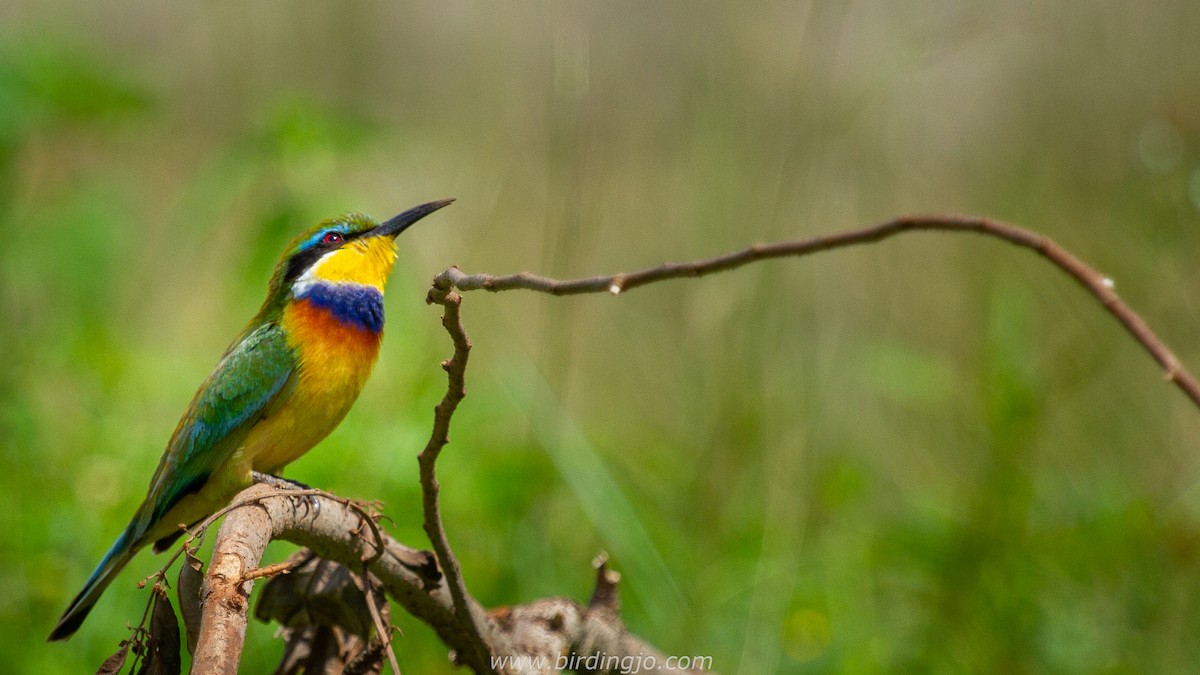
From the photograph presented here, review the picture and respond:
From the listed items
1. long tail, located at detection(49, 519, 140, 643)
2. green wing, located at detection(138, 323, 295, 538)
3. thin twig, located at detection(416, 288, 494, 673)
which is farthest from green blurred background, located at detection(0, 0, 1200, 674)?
thin twig, located at detection(416, 288, 494, 673)

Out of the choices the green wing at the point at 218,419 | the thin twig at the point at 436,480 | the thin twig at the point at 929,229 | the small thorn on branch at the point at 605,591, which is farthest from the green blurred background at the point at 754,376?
the thin twig at the point at 929,229

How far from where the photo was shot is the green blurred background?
279 cm

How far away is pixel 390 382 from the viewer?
342 centimetres

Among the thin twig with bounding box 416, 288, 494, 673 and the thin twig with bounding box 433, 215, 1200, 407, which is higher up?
the thin twig with bounding box 433, 215, 1200, 407

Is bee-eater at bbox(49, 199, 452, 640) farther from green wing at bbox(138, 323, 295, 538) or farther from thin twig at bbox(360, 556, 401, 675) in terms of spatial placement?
thin twig at bbox(360, 556, 401, 675)

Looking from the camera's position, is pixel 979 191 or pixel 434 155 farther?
pixel 434 155

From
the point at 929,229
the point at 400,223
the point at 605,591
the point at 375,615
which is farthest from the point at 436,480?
the point at 400,223

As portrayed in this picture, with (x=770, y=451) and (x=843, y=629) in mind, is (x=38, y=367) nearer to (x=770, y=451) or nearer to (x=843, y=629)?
(x=770, y=451)

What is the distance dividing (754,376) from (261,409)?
1202 millimetres

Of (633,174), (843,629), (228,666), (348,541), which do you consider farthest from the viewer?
(633,174)

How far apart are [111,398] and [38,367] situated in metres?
0.22

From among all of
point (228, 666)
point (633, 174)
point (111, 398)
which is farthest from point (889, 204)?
point (228, 666)

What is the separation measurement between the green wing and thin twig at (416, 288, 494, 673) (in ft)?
2.78

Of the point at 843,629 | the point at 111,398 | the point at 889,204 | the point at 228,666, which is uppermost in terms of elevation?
the point at 228,666
